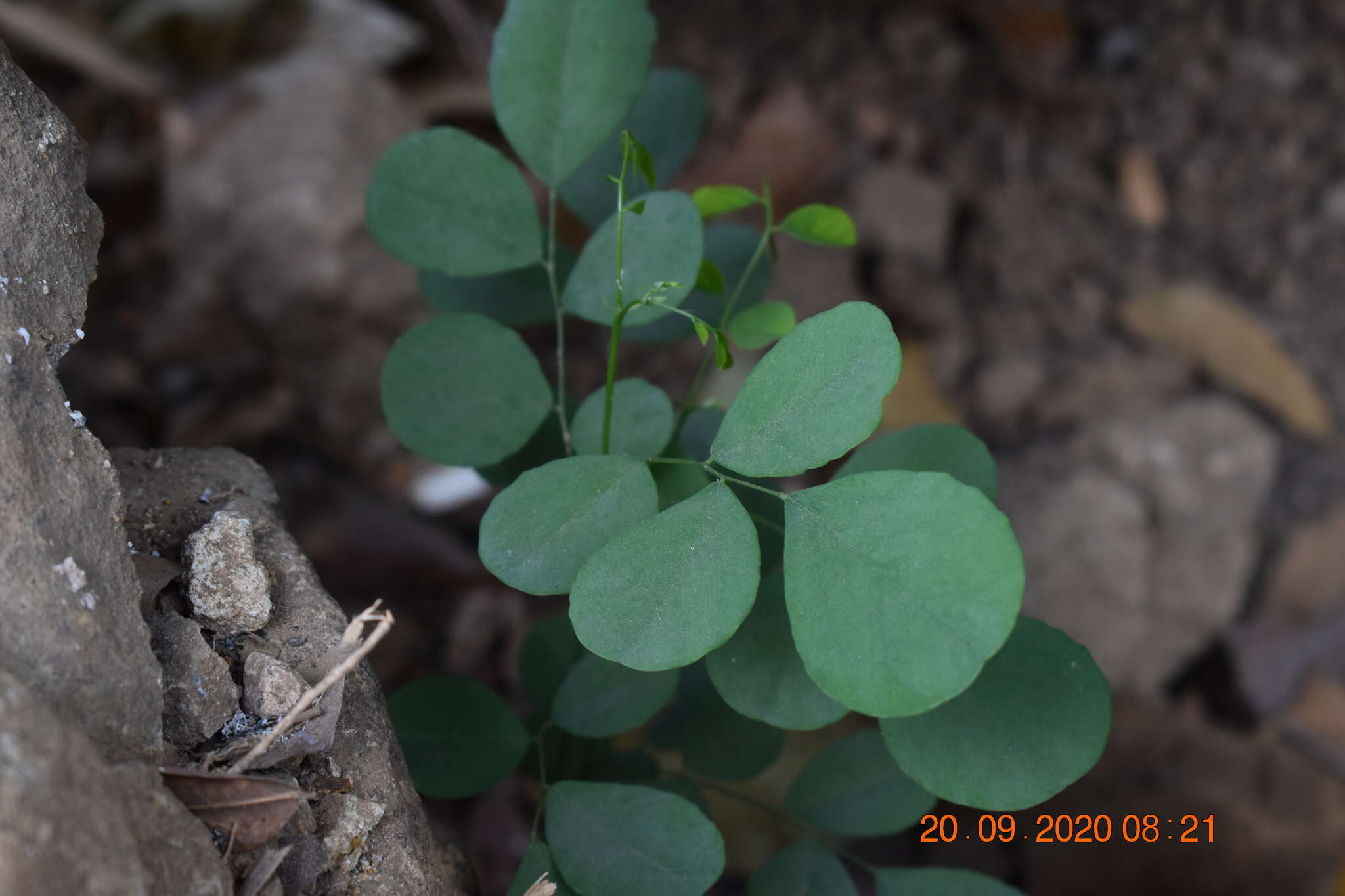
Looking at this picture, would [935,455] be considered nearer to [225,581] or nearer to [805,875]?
[805,875]

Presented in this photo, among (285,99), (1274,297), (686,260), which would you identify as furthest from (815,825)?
(1274,297)

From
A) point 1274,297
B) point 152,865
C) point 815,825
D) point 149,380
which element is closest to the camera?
point 152,865

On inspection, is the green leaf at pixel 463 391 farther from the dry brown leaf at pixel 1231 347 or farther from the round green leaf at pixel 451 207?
the dry brown leaf at pixel 1231 347

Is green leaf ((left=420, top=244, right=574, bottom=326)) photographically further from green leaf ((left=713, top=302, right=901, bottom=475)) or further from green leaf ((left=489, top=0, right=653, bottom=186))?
green leaf ((left=713, top=302, right=901, bottom=475))

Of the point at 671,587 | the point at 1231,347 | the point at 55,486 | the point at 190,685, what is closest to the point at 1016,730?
the point at 671,587

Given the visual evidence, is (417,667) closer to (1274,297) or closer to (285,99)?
(285,99)

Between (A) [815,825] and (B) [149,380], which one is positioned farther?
(B) [149,380]

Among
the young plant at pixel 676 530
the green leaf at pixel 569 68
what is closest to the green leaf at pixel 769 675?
the young plant at pixel 676 530
